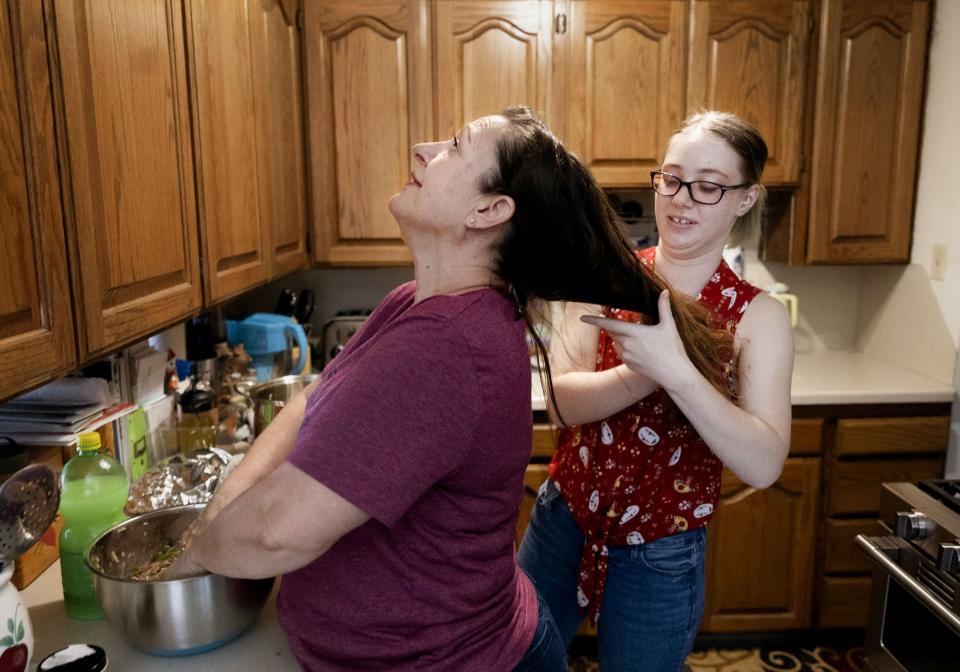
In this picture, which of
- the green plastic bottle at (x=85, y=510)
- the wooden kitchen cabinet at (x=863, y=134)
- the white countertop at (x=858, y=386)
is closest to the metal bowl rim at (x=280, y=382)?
the white countertop at (x=858, y=386)

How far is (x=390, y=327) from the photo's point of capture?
831 millimetres

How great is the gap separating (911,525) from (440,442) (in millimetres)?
1385

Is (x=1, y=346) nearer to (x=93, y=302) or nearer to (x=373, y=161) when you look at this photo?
(x=93, y=302)

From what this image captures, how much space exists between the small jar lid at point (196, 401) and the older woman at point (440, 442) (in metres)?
0.76

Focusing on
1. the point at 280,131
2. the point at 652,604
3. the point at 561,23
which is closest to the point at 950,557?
the point at 652,604

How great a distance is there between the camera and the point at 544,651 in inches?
41.1

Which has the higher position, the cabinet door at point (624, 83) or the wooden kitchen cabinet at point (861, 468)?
the cabinet door at point (624, 83)

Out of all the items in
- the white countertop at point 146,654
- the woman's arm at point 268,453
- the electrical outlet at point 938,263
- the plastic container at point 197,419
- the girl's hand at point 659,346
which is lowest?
the white countertop at point 146,654

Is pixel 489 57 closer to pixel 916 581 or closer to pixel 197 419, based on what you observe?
pixel 197 419

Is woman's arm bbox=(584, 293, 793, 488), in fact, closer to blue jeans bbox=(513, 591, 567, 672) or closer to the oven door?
blue jeans bbox=(513, 591, 567, 672)

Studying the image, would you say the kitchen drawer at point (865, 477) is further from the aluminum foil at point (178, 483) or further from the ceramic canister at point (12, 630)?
the ceramic canister at point (12, 630)

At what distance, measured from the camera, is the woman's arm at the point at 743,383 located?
103cm

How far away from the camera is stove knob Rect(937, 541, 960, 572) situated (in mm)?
1509

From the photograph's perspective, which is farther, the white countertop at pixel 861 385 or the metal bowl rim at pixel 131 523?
the white countertop at pixel 861 385
